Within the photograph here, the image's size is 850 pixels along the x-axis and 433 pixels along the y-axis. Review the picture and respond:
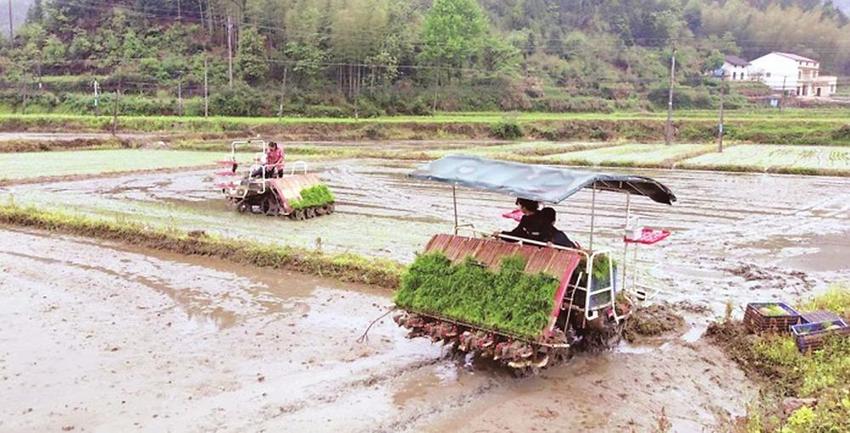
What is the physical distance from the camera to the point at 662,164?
32719mm

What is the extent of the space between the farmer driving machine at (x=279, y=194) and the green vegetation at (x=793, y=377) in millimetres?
11186

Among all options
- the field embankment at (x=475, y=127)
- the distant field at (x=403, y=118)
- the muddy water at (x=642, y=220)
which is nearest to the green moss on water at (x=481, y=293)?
the muddy water at (x=642, y=220)

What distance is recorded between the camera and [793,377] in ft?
24.9

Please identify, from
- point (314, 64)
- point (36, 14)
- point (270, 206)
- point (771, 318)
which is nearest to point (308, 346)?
point (771, 318)

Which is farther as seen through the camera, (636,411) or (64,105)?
(64,105)

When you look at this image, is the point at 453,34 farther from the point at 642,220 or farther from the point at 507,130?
the point at 642,220

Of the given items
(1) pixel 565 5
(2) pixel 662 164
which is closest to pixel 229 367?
(2) pixel 662 164

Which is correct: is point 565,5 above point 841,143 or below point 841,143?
above

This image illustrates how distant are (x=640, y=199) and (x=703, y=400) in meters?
16.9

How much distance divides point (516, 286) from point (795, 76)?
309ft

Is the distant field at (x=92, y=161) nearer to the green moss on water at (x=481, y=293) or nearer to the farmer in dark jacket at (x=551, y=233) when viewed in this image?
the green moss on water at (x=481, y=293)

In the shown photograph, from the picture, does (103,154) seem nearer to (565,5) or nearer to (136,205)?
(136,205)

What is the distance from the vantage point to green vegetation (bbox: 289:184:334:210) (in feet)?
57.8

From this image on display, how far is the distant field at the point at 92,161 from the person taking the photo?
2668 centimetres
